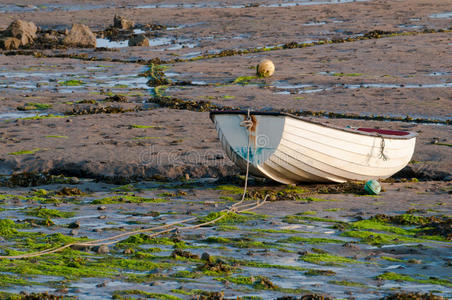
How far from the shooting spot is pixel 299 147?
9711 mm

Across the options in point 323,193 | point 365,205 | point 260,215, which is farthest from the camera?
point 323,193

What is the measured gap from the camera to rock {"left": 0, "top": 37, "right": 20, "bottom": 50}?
26.8 metres

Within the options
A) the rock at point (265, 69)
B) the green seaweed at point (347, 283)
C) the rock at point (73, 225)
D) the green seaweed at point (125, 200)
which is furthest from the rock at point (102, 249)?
the rock at point (265, 69)

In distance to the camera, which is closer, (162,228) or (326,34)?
(162,228)

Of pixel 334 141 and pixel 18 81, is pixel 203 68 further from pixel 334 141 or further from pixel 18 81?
pixel 334 141

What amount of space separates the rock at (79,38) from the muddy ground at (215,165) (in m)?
0.68

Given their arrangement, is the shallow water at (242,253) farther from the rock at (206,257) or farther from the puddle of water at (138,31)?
the puddle of water at (138,31)

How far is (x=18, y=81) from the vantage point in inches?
817

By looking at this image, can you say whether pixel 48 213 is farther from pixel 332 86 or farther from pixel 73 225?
pixel 332 86

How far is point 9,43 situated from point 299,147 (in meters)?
20.1

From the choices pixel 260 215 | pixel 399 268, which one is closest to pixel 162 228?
pixel 260 215

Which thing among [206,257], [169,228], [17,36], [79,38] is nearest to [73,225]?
[169,228]

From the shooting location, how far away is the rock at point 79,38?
91.2ft

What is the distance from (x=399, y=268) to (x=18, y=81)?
16.3 m
